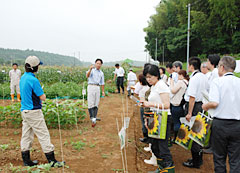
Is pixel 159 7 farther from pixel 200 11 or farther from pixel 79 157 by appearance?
pixel 79 157

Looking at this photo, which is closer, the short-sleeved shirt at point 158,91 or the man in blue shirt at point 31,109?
the short-sleeved shirt at point 158,91

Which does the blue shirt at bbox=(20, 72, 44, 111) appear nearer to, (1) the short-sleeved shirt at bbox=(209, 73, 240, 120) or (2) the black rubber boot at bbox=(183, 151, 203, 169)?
(1) the short-sleeved shirt at bbox=(209, 73, 240, 120)

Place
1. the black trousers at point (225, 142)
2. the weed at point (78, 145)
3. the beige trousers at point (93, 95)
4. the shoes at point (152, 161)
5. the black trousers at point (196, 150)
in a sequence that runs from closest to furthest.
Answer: the black trousers at point (225, 142)
the black trousers at point (196, 150)
the shoes at point (152, 161)
the weed at point (78, 145)
the beige trousers at point (93, 95)

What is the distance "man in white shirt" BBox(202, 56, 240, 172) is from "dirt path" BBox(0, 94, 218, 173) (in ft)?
3.58

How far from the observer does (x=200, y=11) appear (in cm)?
3072

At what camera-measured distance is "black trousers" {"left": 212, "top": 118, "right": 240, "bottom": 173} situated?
2201 millimetres

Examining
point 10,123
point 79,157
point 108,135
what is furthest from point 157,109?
point 10,123

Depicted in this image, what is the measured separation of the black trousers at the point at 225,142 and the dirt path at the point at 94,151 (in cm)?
103

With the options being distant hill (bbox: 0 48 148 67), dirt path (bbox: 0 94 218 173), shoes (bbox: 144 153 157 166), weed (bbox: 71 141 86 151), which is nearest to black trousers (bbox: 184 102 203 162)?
dirt path (bbox: 0 94 218 173)

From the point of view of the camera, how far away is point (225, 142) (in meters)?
2.24

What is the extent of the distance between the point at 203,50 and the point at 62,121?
32.4m

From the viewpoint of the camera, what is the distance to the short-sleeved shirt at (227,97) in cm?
222

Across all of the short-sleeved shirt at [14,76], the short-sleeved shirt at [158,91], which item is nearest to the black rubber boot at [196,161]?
the short-sleeved shirt at [158,91]

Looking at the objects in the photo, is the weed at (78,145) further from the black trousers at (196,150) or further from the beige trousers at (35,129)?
the black trousers at (196,150)
